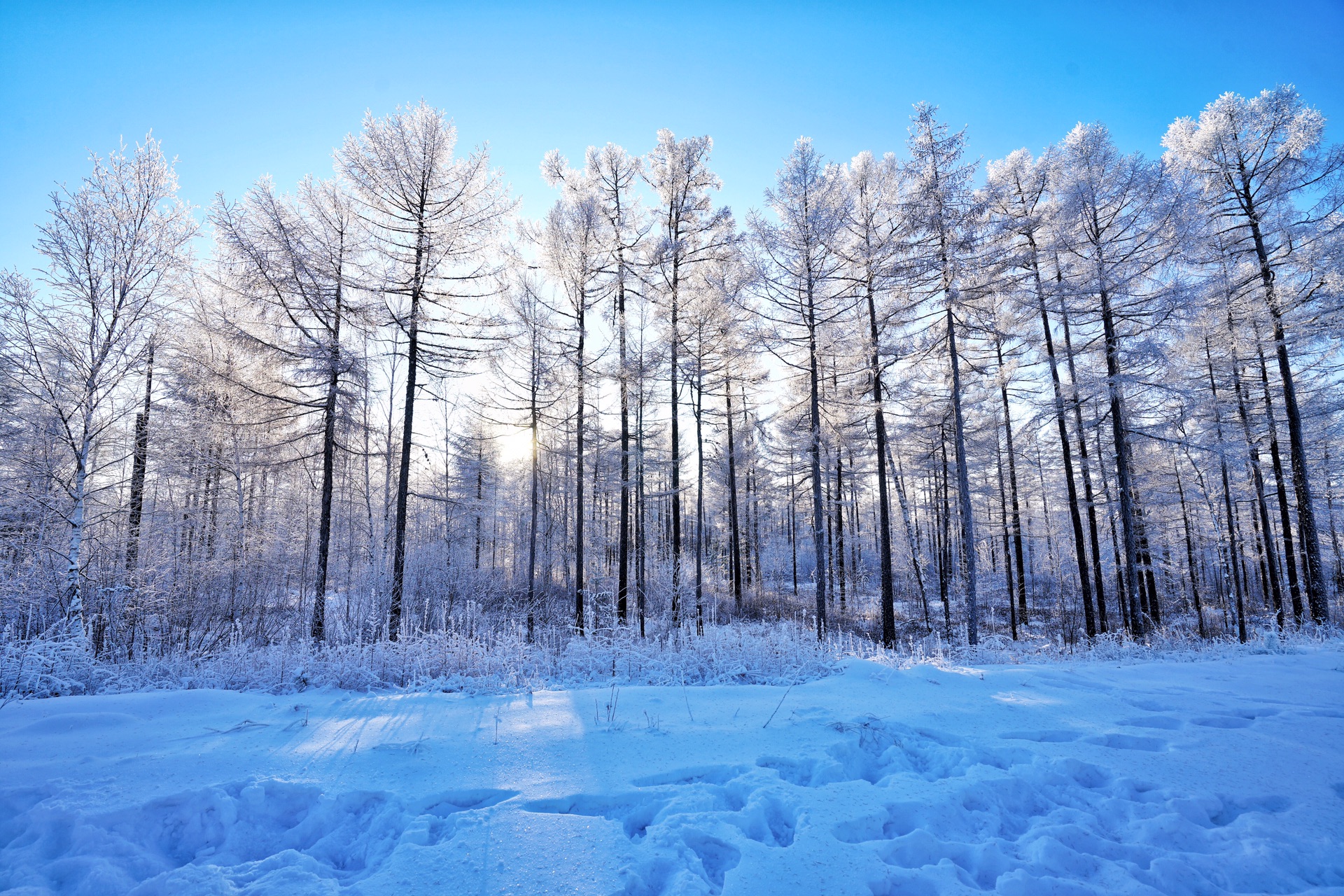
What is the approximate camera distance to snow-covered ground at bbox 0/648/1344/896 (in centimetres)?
217

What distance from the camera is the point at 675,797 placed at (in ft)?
9.14

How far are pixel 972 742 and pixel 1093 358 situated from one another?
1317 cm

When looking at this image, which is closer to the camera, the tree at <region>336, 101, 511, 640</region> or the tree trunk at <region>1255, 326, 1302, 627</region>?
the tree at <region>336, 101, 511, 640</region>

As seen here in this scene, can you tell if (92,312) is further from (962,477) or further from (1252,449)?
(1252,449)

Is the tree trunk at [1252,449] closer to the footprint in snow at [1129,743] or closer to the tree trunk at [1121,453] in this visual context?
the tree trunk at [1121,453]

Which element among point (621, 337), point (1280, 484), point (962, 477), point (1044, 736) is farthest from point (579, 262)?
point (1280, 484)

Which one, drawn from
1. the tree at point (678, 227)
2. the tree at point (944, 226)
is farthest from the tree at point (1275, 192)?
the tree at point (678, 227)

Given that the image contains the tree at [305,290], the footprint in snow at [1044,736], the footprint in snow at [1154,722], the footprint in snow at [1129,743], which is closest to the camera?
the footprint in snow at [1129,743]

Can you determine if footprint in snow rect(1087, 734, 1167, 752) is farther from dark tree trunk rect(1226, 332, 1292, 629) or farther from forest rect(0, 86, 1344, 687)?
dark tree trunk rect(1226, 332, 1292, 629)

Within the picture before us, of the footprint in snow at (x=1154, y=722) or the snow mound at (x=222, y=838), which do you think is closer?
the snow mound at (x=222, y=838)

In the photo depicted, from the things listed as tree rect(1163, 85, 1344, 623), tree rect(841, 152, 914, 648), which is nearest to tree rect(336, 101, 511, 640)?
tree rect(841, 152, 914, 648)

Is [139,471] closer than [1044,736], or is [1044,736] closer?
[1044,736]

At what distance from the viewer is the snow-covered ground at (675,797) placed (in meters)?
2.17

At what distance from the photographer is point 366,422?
10734 millimetres
